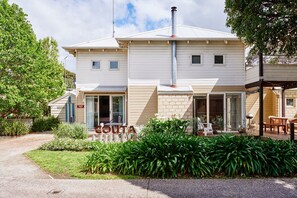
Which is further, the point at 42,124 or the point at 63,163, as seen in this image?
the point at 42,124

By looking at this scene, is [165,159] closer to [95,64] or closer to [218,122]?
[218,122]

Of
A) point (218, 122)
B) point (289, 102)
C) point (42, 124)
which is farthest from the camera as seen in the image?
point (289, 102)

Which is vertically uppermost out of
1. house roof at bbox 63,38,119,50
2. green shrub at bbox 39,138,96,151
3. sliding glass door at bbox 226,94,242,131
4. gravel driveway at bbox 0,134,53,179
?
house roof at bbox 63,38,119,50

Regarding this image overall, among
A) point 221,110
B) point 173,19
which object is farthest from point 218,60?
point 173,19

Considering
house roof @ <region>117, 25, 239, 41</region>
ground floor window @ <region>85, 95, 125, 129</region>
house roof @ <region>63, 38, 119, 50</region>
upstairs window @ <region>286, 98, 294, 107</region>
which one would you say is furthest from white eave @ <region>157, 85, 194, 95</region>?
upstairs window @ <region>286, 98, 294, 107</region>

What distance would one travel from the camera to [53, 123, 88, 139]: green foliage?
1086 cm

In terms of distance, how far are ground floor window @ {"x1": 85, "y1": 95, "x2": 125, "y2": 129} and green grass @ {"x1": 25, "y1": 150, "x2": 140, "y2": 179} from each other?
6460mm

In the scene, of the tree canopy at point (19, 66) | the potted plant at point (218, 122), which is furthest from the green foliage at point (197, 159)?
the tree canopy at point (19, 66)

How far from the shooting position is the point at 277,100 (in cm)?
1644

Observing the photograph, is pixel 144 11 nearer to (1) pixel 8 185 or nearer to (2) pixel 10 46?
(2) pixel 10 46

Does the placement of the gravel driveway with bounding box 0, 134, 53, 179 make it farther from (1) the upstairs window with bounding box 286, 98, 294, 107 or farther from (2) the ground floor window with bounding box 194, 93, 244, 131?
(1) the upstairs window with bounding box 286, 98, 294, 107

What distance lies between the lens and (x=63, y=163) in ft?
23.3

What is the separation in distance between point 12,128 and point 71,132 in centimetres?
530

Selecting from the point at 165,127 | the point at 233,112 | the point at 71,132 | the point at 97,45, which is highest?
the point at 97,45
